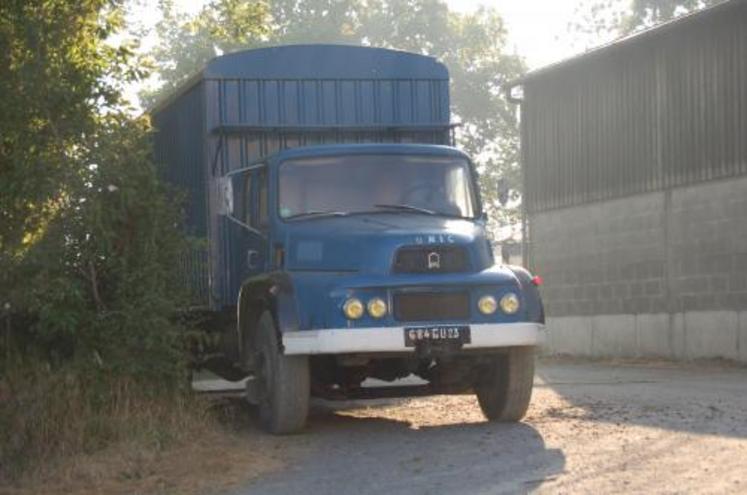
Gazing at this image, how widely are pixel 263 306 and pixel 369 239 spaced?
4.35 ft

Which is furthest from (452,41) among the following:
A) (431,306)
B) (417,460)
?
(417,460)

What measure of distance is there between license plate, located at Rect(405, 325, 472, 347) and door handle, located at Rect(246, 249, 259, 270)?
206cm

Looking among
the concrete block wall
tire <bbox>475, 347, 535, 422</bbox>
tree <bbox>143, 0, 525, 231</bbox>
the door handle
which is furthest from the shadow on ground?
tree <bbox>143, 0, 525, 231</bbox>

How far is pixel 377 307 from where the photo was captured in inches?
381

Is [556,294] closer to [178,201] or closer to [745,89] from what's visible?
[745,89]

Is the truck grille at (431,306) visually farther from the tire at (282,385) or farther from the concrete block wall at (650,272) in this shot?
the concrete block wall at (650,272)

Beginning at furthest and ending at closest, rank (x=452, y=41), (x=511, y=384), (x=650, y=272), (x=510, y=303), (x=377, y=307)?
(x=452, y=41), (x=650, y=272), (x=511, y=384), (x=510, y=303), (x=377, y=307)

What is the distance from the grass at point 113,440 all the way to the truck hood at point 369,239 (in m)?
1.66

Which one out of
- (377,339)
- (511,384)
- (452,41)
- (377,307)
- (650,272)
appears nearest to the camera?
(377,339)

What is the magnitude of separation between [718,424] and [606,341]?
11824mm

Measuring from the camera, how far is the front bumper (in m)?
9.55

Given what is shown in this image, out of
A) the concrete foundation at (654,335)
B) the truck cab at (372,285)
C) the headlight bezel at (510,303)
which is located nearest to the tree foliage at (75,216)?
the truck cab at (372,285)

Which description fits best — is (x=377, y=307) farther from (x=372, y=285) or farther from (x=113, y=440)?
(x=113, y=440)

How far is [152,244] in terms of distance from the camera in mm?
11141
